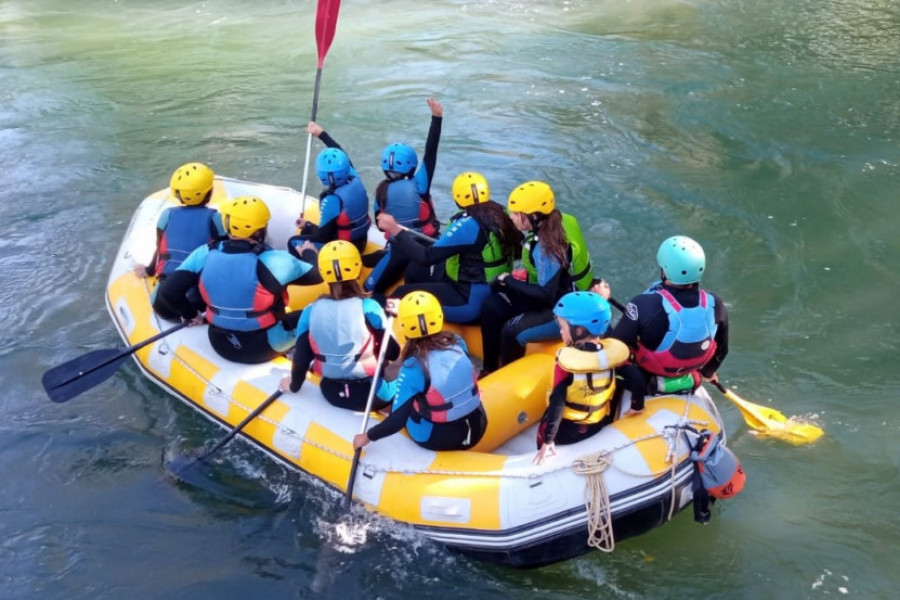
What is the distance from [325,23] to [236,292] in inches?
138

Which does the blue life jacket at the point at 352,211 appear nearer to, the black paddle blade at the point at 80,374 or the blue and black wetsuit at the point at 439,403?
the black paddle blade at the point at 80,374

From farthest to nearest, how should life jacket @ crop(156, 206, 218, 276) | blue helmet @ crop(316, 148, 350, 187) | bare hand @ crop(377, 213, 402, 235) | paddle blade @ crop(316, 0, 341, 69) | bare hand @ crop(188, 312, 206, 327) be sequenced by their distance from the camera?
paddle blade @ crop(316, 0, 341, 69), blue helmet @ crop(316, 148, 350, 187), life jacket @ crop(156, 206, 218, 276), bare hand @ crop(188, 312, 206, 327), bare hand @ crop(377, 213, 402, 235)

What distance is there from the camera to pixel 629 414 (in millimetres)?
4367

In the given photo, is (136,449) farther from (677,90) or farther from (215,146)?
(677,90)

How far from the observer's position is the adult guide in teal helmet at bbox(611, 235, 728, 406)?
4.08 m

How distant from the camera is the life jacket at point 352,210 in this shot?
5801 millimetres

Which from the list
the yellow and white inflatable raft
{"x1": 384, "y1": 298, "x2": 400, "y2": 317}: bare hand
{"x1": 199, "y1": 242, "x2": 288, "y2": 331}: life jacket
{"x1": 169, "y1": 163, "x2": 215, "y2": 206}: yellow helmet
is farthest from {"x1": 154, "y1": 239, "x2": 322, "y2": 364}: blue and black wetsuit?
{"x1": 169, "y1": 163, "x2": 215, "y2": 206}: yellow helmet

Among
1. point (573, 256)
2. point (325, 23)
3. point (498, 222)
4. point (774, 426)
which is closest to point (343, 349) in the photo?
point (498, 222)

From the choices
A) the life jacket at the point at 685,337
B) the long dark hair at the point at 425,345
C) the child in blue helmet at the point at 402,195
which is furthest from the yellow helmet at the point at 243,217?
the life jacket at the point at 685,337

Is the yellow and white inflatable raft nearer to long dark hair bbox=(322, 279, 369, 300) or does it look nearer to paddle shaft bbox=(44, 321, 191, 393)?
paddle shaft bbox=(44, 321, 191, 393)

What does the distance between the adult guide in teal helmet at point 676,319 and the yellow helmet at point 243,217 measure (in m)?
Answer: 2.13

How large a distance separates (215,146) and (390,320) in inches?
258

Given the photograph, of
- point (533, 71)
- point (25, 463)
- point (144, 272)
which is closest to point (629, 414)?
point (144, 272)

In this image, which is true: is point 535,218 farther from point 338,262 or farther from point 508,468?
point 508,468
